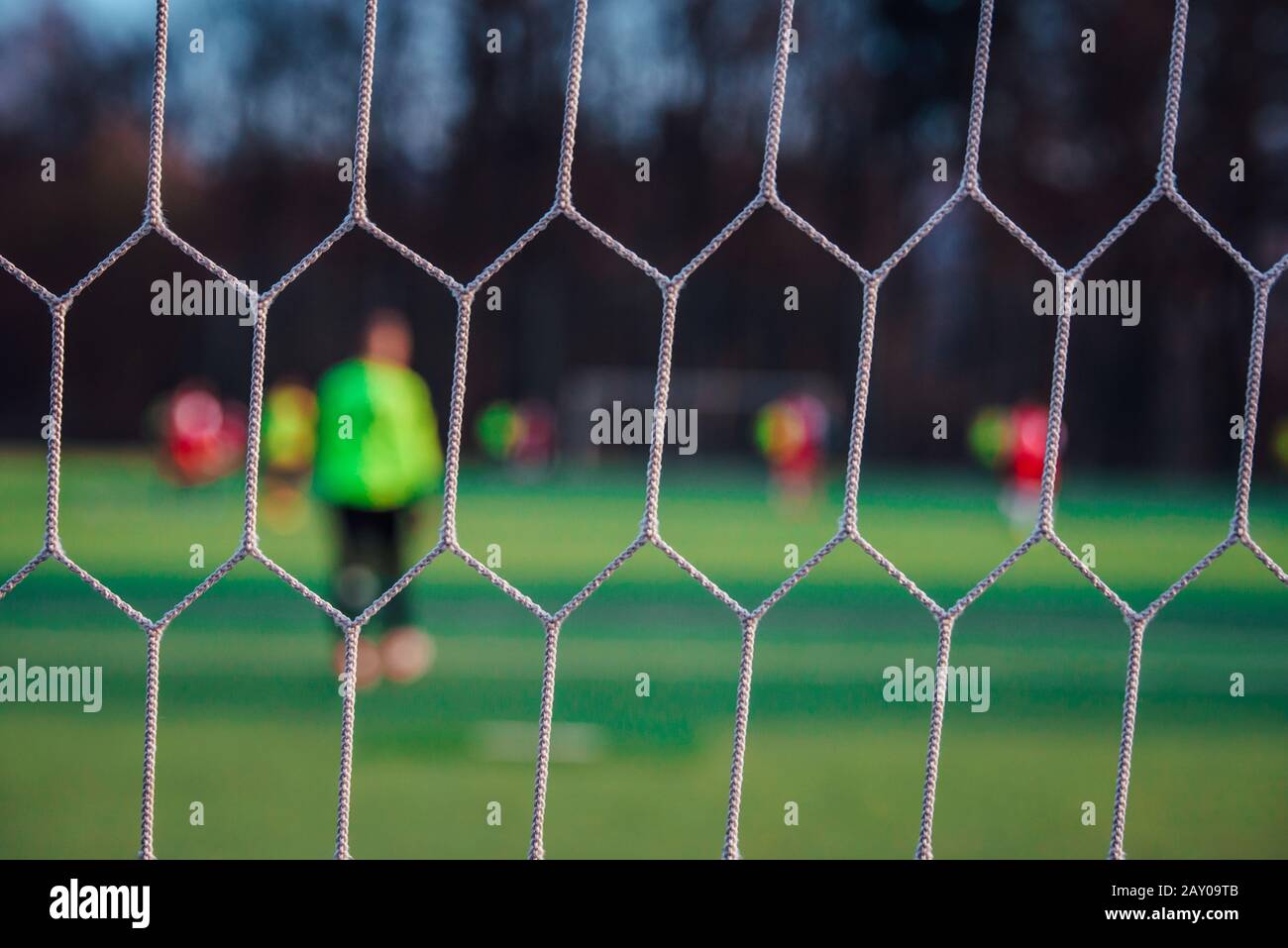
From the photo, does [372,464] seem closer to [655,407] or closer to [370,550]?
[370,550]

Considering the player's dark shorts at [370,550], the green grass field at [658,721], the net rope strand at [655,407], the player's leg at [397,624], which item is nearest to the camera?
the net rope strand at [655,407]

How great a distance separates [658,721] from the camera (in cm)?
384

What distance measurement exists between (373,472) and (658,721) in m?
1.31

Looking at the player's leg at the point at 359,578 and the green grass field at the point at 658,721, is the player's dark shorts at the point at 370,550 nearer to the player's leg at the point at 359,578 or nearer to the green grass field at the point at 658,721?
the player's leg at the point at 359,578

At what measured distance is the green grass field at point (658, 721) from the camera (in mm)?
2824

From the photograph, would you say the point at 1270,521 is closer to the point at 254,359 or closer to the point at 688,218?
the point at 688,218

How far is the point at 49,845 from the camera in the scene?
2.63 m

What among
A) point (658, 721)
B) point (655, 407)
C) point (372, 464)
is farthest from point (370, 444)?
point (655, 407)

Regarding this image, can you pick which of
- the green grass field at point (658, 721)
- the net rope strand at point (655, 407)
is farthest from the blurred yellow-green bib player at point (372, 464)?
the net rope strand at point (655, 407)

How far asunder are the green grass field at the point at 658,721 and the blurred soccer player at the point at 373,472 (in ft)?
1.10

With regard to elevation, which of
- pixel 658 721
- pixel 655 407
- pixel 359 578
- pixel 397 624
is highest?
pixel 655 407

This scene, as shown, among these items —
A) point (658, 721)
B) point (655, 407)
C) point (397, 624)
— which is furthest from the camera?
point (397, 624)

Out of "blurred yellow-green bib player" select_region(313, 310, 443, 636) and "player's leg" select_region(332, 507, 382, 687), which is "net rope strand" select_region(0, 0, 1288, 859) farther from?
"blurred yellow-green bib player" select_region(313, 310, 443, 636)

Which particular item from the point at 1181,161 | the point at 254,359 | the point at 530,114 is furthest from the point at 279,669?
the point at 530,114
